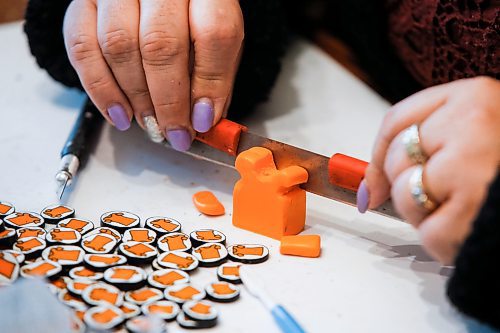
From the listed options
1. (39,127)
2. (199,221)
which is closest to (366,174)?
(199,221)

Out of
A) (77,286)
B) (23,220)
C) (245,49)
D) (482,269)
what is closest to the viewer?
(482,269)

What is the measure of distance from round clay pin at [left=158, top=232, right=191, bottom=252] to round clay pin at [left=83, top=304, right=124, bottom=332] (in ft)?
0.37

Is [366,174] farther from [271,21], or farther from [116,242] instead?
[271,21]

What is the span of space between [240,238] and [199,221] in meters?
0.06

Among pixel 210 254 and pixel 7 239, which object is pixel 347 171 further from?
pixel 7 239

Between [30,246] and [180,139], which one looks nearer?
[30,246]

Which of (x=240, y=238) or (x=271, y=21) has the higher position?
(x=271, y=21)

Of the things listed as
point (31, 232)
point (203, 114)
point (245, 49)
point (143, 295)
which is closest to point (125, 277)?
point (143, 295)

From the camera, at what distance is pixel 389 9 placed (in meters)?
1.01

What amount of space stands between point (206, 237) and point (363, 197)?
170 mm

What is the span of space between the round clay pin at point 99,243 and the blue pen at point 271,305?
5.3 inches

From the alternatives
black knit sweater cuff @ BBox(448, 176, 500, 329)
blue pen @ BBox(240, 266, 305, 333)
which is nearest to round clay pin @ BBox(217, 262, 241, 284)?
blue pen @ BBox(240, 266, 305, 333)

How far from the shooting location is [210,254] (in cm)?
70

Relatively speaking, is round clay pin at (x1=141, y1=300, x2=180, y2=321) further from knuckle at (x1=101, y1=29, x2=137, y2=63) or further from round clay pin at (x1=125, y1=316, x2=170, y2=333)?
knuckle at (x1=101, y1=29, x2=137, y2=63)
